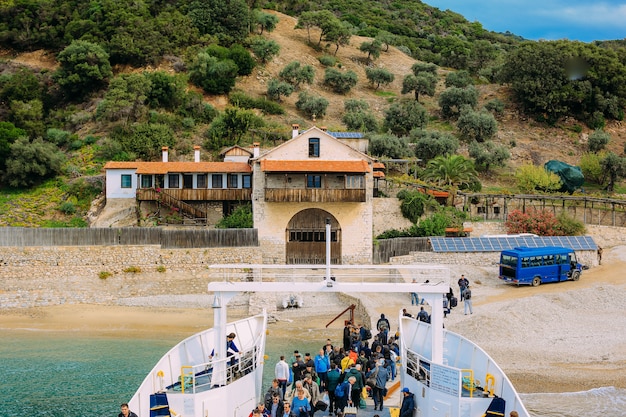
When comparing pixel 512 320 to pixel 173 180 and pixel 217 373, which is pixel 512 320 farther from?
pixel 173 180

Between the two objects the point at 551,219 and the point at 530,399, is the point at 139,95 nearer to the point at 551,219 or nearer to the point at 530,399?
the point at 551,219

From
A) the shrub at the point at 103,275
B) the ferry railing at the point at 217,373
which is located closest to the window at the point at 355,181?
the shrub at the point at 103,275

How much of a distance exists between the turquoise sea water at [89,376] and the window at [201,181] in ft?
46.8

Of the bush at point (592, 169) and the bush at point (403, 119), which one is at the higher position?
the bush at point (403, 119)

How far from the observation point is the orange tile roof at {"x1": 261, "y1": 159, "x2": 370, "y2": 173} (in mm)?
37594

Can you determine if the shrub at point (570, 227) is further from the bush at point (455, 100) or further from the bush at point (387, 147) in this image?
the bush at point (455, 100)

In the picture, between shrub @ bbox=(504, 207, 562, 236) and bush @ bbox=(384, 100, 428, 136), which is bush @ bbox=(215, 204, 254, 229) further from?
bush @ bbox=(384, 100, 428, 136)

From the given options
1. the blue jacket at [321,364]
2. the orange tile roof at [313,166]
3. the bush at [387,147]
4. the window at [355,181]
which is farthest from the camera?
the bush at [387,147]

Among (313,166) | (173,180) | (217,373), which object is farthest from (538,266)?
(217,373)

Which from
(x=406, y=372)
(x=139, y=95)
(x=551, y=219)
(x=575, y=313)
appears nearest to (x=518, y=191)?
(x=551, y=219)

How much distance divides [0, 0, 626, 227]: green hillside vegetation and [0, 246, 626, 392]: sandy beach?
12.6m

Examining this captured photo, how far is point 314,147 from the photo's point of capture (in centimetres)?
3916

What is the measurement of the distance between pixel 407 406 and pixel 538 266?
21360 millimetres

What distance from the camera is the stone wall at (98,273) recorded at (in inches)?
1346
